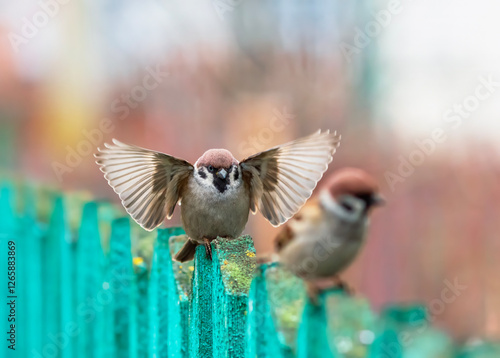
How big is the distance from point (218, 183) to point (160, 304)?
424 millimetres

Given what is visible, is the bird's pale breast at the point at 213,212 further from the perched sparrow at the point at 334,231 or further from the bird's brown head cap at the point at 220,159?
the perched sparrow at the point at 334,231

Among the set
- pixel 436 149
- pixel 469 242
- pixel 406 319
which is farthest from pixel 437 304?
pixel 406 319

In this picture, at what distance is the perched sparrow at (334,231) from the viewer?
2617 mm

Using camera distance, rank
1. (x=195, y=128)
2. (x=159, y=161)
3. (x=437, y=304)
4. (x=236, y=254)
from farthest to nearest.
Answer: (x=195, y=128), (x=437, y=304), (x=159, y=161), (x=236, y=254)

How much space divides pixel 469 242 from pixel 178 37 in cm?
259

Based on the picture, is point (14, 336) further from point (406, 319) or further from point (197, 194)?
point (406, 319)

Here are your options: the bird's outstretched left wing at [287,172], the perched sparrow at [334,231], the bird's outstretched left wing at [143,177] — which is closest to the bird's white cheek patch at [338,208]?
the perched sparrow at [334,231]

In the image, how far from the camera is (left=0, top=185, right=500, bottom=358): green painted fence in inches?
43.9

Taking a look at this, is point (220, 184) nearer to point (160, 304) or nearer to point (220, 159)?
point (220, 159)

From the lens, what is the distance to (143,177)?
1.81 meters

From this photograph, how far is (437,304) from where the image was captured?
3943 millimetres

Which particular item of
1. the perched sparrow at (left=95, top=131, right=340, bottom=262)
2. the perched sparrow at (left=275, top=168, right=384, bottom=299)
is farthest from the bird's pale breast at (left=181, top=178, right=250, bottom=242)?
the perched sparrow at (left=275, top=168, right=384, bottom=299)

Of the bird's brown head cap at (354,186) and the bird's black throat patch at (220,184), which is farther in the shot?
the bird's brown head cap at (354,186)

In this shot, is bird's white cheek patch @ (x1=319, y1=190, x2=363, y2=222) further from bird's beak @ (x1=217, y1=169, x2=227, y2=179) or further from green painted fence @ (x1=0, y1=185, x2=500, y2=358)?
bird's beak @ (x1=217, y1=169, x2=227, y2=179)
